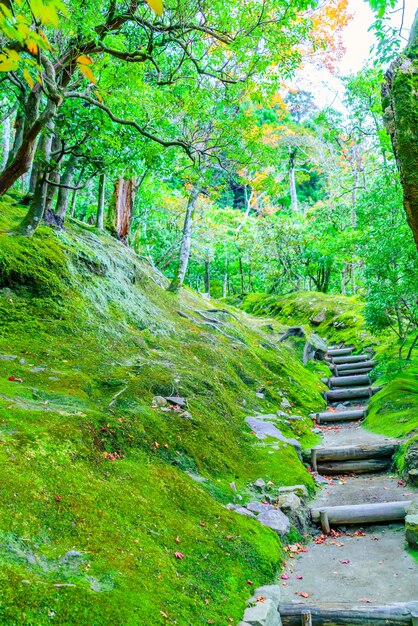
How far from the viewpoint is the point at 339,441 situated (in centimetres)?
1099

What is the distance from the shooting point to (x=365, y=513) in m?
7.35

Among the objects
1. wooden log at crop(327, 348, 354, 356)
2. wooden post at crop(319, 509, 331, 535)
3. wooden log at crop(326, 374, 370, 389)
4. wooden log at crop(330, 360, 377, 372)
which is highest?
wooden log at crop(327, 348, 354, 356)

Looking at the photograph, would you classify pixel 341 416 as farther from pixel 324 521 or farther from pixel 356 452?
pixel 324 521

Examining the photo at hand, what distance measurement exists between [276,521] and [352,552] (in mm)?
1185

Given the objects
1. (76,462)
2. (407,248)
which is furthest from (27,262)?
(407,248)

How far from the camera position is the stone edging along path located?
4.79 meters

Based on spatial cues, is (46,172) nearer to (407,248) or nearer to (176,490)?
(176,490)

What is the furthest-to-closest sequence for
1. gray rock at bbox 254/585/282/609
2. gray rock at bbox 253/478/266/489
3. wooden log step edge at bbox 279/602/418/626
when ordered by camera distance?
gray rock at bbox 253/478/266/489, gray rock at bbox 254/585/282/609, wooden log step edge at bbox 279/602/418/626

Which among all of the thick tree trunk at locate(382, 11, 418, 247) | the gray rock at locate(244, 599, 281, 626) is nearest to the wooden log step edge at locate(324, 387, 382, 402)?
the thick tree trunk at locate(382, 11, 418, 247)

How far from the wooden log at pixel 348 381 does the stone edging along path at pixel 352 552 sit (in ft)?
14.4

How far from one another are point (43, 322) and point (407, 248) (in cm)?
910

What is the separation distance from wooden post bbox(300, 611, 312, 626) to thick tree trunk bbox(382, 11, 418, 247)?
4.17m

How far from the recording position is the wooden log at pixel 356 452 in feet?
31.6

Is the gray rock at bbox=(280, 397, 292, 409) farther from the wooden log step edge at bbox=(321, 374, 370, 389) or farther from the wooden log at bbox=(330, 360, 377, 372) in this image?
the wooden log at bbox=(330, 360, 377, 372)
